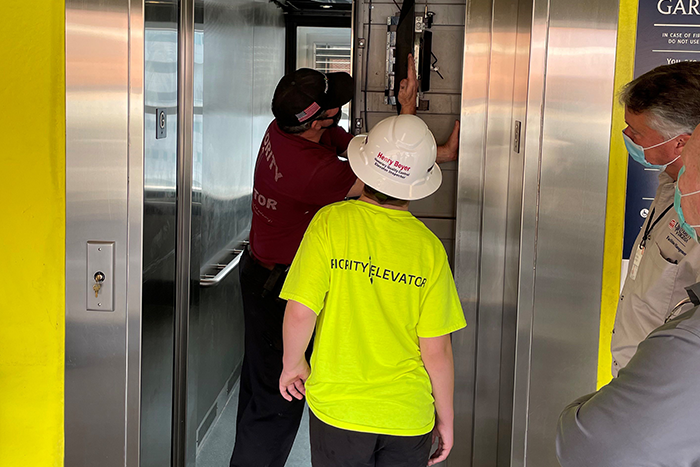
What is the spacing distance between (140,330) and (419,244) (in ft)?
3.11

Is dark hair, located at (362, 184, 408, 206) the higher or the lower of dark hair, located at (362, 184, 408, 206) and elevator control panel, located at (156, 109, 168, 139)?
the lower

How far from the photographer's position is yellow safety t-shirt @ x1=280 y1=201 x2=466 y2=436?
73.2 inches

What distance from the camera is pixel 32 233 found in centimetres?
223

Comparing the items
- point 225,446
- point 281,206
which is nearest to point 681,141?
point 281,206

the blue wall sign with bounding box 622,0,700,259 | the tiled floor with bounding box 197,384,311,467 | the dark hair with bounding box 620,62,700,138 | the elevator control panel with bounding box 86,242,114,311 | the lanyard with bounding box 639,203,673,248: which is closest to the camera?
the dark hair with bounding box 620,62,700,138

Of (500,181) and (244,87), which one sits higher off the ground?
(244,87)

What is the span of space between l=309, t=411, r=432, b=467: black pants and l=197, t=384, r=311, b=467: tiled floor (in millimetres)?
1369

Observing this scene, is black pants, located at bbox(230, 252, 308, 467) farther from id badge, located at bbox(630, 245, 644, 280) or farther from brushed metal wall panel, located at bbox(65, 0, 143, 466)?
id badge, located at bbox(630, 245, 644, 280)

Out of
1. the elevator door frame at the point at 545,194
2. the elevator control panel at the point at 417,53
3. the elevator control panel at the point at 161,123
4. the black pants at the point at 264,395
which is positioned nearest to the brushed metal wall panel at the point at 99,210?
the elevator control panel at the point at 161,123

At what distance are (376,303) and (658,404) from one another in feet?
2.87

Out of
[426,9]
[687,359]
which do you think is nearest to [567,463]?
[687,359]

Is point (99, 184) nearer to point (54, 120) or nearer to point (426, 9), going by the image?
point (54, 120)

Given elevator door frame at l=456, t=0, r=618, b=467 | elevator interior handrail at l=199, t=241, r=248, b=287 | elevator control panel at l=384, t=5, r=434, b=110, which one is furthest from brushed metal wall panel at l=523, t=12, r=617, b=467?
elevator interior handrail at l=199, t=241, r=248, b=287

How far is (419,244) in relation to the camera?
1.88m
